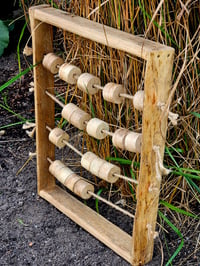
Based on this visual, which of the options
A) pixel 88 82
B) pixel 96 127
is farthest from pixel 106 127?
pixel 88 82

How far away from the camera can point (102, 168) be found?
4.68ft

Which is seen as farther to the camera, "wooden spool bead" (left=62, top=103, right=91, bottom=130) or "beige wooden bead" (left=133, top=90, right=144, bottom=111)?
"wooden spool bead" (left=62, top=103, right=91, bottom=130)

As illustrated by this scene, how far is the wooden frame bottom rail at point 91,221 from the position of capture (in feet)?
4.82

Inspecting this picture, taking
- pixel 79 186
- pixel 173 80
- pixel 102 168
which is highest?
pixel 173 80

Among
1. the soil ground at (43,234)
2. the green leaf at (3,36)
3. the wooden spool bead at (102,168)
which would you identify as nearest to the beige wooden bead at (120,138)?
the wooden spool bead at (102,168)

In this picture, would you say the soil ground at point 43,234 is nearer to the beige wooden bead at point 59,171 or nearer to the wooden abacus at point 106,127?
the wooden abacus at point 106,127

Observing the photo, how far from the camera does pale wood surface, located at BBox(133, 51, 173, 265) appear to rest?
Result: 118 centimetres

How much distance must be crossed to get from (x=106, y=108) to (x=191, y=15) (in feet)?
1.24

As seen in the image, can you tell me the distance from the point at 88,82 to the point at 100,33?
166mm

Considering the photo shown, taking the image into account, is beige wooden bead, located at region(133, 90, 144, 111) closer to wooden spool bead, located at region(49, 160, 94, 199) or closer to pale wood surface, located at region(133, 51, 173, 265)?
pale wood surface, located at region(133, 51, 173, 265)

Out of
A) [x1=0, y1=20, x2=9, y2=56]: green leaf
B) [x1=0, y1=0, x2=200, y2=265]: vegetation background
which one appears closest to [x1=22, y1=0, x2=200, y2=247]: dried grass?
[x1=0, y1=0, x2=200, y2=265]: vegetation background

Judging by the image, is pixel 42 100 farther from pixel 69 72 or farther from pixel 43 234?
pixel 43 234

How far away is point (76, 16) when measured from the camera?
56.3 inches

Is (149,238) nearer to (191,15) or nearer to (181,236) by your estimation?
(181,236)
